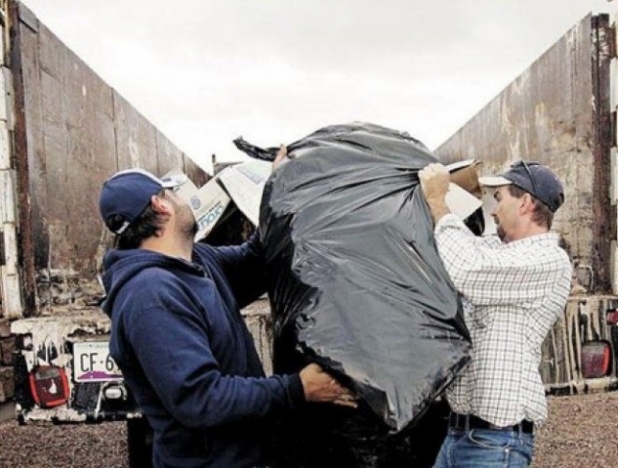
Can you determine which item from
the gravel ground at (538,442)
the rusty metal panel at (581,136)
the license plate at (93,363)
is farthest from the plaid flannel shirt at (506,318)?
the gravel ground at (538,442)

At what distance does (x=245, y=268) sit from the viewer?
1962 mm

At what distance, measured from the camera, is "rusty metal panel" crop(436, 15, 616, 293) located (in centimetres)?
249

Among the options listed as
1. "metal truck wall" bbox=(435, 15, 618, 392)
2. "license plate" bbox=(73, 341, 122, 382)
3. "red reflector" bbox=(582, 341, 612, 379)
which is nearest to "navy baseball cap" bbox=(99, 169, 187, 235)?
"license plate" bbox=(73, 341, 122, 382)

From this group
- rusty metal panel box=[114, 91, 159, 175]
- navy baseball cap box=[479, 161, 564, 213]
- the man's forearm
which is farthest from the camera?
rusty metal panel box=[114, 91, 159, 175]

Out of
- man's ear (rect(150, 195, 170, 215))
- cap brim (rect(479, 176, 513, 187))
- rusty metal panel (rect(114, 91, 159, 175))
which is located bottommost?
man's ear (rect(150, 195, 170, 215))

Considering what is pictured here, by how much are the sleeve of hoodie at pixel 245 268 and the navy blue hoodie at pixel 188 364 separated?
0.20 m

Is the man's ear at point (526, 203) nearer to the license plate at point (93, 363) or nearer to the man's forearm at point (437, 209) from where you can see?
the man's forearm at point (437, 209)

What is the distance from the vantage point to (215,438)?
1.59 m

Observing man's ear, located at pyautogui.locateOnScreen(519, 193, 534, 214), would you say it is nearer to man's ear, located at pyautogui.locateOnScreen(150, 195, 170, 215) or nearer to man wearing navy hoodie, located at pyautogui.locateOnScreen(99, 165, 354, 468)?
man wearing navy hoodie, located at pyautogui.locateOnScreen(99, 165, 354, 468)

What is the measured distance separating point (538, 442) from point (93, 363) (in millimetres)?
2972

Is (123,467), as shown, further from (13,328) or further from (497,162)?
(497,162)

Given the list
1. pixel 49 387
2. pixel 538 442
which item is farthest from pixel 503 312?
pixel 538 442

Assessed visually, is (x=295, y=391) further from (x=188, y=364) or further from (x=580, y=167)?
(x=580, y=167)

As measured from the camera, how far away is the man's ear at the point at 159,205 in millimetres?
1657
